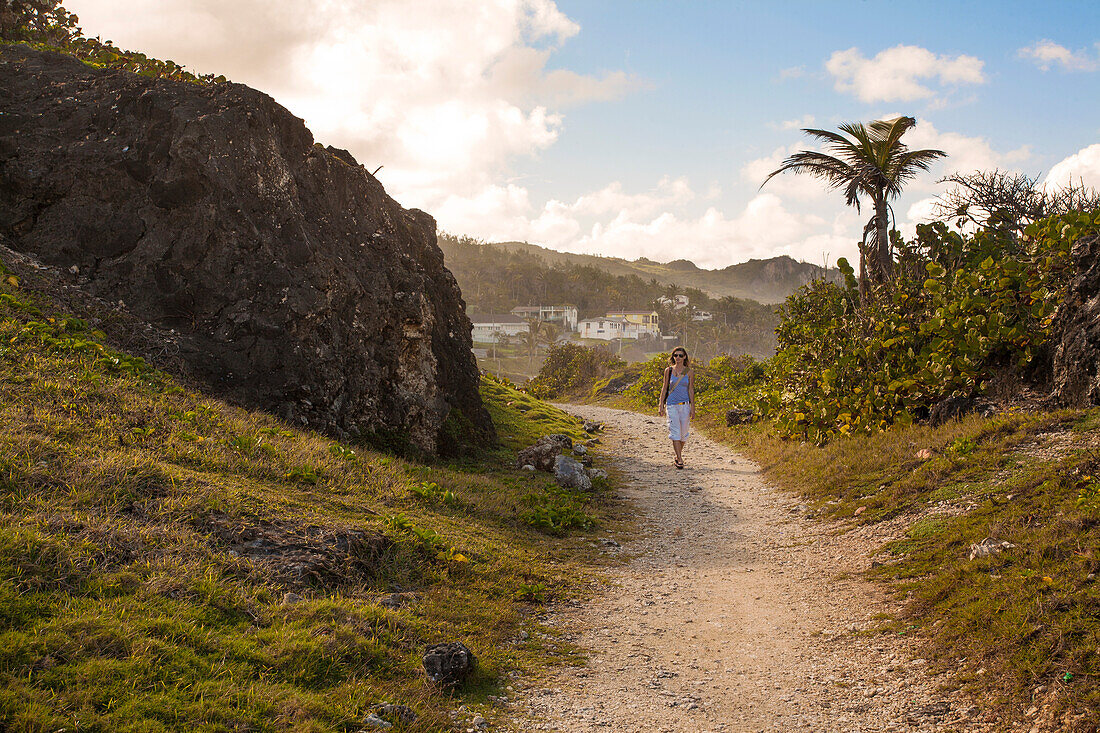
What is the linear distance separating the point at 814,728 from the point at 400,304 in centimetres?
982

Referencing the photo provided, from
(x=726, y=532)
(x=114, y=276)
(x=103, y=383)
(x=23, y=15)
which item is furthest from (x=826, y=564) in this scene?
(x=23, y=15)

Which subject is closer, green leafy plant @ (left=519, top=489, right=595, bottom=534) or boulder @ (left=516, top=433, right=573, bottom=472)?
green leafy plant @ (left=519, top=489, right=595, bottom=534)

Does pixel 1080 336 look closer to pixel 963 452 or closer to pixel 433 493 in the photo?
pixel 963 452

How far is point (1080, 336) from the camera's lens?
313 inches

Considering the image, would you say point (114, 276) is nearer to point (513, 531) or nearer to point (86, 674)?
point (513, 531)

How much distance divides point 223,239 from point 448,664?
8.64 m

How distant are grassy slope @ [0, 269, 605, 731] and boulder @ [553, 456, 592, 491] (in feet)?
7.21

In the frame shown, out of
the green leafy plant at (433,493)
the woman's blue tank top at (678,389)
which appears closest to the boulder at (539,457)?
the woman's blue tank top at (678,389)

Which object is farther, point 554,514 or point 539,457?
point 539,457

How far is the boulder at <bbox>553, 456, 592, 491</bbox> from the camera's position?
10.9 metres

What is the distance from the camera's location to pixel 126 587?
4035 millimetres

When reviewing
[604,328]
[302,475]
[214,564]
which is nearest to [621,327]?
[604,328]

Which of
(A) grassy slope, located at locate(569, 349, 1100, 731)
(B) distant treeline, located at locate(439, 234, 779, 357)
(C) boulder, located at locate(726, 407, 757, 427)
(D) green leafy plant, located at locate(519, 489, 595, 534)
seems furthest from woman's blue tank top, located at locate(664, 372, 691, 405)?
(B) distant treeline, located at locate(439, 234, 779, 357)

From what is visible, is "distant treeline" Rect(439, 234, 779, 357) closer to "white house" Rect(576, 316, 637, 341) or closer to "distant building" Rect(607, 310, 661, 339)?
"distant building" Rect(607, 310, 661, 339)
